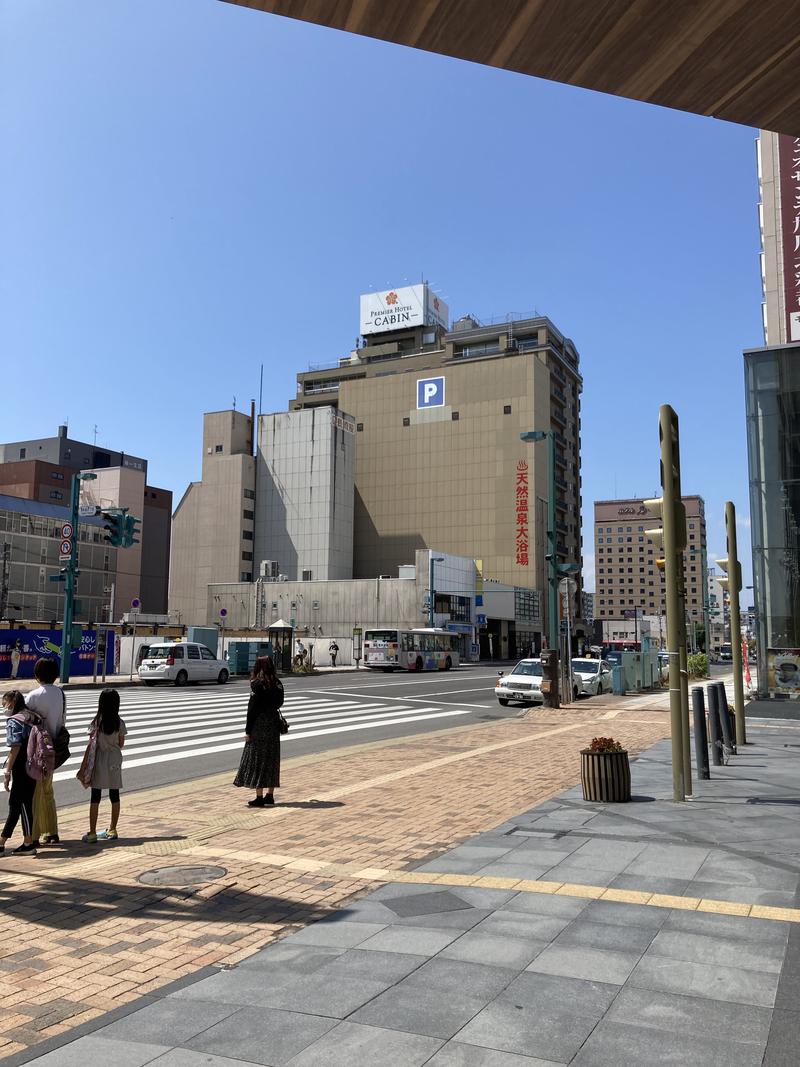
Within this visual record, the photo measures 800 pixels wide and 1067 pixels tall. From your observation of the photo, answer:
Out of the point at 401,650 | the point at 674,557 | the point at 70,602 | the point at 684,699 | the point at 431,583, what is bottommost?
the point at 401,650

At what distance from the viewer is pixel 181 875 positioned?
6477 mm

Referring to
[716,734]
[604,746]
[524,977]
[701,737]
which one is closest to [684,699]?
[604,746]

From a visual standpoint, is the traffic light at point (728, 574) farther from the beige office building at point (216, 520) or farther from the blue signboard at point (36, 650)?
the beige office building at point (216, 520)

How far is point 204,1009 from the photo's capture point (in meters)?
3.98

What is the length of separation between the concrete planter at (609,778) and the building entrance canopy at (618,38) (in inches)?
263

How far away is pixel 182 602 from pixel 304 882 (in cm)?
9503

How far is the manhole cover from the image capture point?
6.30 metres

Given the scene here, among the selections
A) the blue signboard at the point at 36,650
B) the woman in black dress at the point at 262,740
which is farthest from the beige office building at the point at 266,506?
the woman in black dress at the point at 262,740

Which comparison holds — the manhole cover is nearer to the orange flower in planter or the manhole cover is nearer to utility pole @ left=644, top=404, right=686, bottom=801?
the orange flower in planter

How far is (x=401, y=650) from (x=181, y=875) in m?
43.0

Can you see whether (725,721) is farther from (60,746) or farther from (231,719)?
(231,719)

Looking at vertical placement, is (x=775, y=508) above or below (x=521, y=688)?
above

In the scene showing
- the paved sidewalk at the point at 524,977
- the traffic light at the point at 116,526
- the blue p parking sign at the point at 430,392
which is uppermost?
the blue p parking sign at the point at 430,392

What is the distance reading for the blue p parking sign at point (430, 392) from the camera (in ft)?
328
